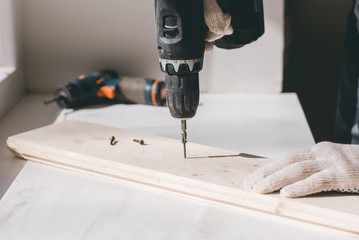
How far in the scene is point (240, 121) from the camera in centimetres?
158

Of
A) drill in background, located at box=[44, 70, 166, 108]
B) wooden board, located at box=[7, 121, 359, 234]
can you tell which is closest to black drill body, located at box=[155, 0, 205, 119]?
wooden board, located at box=[7, 121, 359, 234]

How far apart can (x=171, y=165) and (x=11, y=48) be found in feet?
3.46

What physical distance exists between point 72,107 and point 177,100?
0.87m

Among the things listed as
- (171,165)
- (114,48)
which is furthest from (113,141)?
(114,48)

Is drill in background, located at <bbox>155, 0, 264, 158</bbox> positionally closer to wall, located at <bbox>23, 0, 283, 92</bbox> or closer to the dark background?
wall, located at <bbox>23, 0, 283, 92</bbox>

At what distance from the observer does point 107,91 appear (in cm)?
180

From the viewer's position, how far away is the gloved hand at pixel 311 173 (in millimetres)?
919

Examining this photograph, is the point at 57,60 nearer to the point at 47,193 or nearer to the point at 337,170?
the point at 47,193

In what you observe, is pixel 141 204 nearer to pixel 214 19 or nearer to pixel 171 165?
pixel 171 165

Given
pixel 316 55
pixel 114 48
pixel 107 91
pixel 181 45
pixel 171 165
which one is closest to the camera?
pixel 181 45

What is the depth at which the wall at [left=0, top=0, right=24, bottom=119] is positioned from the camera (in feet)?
5.79

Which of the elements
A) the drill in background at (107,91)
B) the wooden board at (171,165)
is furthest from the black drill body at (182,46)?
the drill in background at (107,91)

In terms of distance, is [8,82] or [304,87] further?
[304,87]

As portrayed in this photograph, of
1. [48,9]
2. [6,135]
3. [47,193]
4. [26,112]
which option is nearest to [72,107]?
[26,112]
